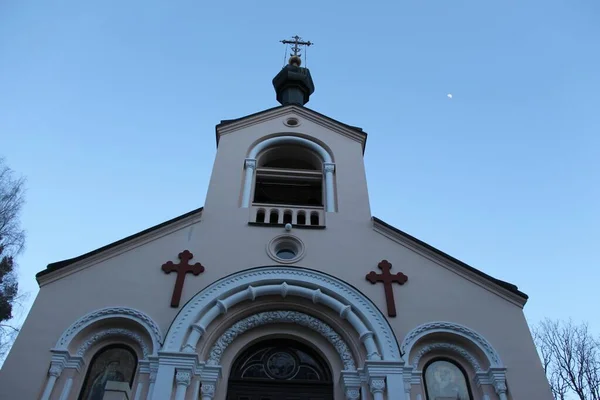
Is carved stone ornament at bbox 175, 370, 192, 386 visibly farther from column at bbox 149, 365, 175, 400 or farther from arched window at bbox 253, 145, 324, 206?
arched window at bbox 253, 145, 324, 206

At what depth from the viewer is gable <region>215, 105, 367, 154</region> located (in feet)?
49.3

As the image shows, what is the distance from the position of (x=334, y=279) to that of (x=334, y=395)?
85.0 inches

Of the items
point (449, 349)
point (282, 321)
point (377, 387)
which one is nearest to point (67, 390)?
point (282, 321)

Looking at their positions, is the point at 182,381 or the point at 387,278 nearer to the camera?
the point at 182,381

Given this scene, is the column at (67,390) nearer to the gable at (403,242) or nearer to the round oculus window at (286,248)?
the gable at (403,242)

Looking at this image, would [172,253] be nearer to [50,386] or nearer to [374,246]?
[50,386]

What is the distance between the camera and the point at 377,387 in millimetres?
8945

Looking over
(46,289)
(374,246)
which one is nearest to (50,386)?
(46,289)

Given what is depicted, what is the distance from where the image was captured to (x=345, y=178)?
44.5 feet

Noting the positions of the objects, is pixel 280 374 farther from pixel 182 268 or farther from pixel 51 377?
pixel 51 377

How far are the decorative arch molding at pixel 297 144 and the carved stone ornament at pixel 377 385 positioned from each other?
4462 mm

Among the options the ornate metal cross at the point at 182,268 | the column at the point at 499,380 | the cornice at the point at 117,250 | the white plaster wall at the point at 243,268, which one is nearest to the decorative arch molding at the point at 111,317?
the white plaster wall at the point at 243,268

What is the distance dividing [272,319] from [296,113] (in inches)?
285

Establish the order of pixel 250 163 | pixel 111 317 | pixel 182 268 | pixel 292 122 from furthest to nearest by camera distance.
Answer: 1. pixel 292 122
2. pixel 250 163
3. pixel 182 268
4. pixel 111 317
